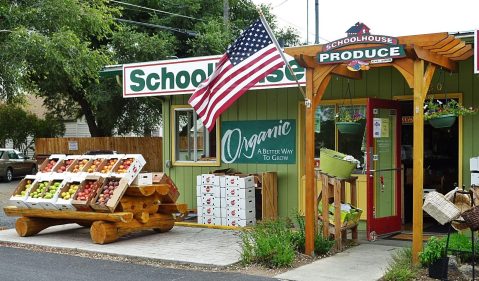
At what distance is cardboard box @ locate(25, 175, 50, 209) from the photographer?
10.4 metres

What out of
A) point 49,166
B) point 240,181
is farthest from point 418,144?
point 49,166

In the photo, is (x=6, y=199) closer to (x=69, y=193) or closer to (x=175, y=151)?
(x=175, y=151)

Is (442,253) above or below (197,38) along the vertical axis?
below

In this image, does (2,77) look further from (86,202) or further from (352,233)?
(352,233)

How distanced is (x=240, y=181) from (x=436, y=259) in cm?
480

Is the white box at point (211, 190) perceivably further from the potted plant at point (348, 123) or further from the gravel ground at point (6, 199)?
the gravel ground at point (6, 199)

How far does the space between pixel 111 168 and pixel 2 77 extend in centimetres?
533

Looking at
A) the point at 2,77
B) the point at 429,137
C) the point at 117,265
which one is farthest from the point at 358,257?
the point at 2,77

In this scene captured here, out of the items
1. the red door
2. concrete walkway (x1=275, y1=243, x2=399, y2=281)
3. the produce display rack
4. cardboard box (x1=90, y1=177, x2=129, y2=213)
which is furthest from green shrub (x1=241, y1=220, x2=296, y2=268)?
cardboard box (x1=90, y1=177, x2=129, y2=213)

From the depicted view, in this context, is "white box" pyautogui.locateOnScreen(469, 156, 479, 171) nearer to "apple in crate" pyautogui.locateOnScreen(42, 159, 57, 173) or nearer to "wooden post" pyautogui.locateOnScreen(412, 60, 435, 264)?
"wooden post" pyautogui.locateOnScreen(412, 60, 435, 264)

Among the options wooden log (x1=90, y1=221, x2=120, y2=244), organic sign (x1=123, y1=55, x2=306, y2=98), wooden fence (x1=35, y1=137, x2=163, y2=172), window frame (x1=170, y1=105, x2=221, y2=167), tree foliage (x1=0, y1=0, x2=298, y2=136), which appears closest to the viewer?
wooden log (x1=90, y1=221, x2=120, y2=244)

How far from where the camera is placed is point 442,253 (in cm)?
712

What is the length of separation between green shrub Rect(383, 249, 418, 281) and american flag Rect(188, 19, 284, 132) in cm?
331

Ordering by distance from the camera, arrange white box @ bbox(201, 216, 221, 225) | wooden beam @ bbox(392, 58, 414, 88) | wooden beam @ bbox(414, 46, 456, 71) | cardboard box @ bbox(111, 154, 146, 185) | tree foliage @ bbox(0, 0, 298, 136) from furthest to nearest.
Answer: tree foliage @ bbox(0, 0, 298, 136), white box @ bbox(201, 216, 221, 225), cardboard box @ bbox(111, 154, 146, 185), wooden beam @ bbox(392, 58, 414, 88), wooden beam @ bbox(414, 46, 456, 71)
